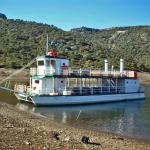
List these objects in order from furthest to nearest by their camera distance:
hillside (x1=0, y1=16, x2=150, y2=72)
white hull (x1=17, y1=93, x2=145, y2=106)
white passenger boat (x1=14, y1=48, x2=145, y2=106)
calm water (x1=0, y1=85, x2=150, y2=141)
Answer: hillside (x1=0, y1=16, x2=150, y2=72)
white passenger boat (x1=14, y1=48, x2=145, y2=106)
white hull (x1=17, y1=93, x2=145, y2=106)
calm water (x1=0, y1=85, x2=150, y2=141)

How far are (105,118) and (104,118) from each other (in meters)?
0.09

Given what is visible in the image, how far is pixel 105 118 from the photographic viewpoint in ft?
115

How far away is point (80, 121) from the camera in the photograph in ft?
105

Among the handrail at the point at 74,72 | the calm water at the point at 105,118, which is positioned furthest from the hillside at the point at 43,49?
the calm water at the point at 105,118

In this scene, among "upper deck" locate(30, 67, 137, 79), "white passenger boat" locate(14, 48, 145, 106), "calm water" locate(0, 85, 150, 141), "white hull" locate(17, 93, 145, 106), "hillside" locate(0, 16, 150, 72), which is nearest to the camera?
"calm water" locate(0, 85, 150, 141)

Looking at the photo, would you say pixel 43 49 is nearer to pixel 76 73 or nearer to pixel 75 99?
pixel 76 73

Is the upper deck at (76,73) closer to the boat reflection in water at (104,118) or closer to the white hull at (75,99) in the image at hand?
the white hull at (75,99)

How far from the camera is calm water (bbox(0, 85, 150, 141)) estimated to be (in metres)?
28.3

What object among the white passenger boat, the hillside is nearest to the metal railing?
the white passenger boat

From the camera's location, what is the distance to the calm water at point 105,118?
28266mm

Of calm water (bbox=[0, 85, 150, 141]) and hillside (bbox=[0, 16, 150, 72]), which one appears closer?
calm water (bbox=[0, 85, 150, 141])

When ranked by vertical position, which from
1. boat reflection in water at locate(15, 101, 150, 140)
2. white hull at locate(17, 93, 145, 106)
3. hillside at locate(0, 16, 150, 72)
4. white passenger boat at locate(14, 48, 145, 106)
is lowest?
boat reflection in water at locate(15, 101, 150, 140)

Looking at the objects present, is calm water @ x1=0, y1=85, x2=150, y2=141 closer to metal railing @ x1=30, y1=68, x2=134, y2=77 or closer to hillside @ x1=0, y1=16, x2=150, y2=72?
metal railing @ x1=30, y1=68, x2=134, y2=77

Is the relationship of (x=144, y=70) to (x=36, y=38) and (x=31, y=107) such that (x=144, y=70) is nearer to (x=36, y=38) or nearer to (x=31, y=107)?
(x=36, y=38)
